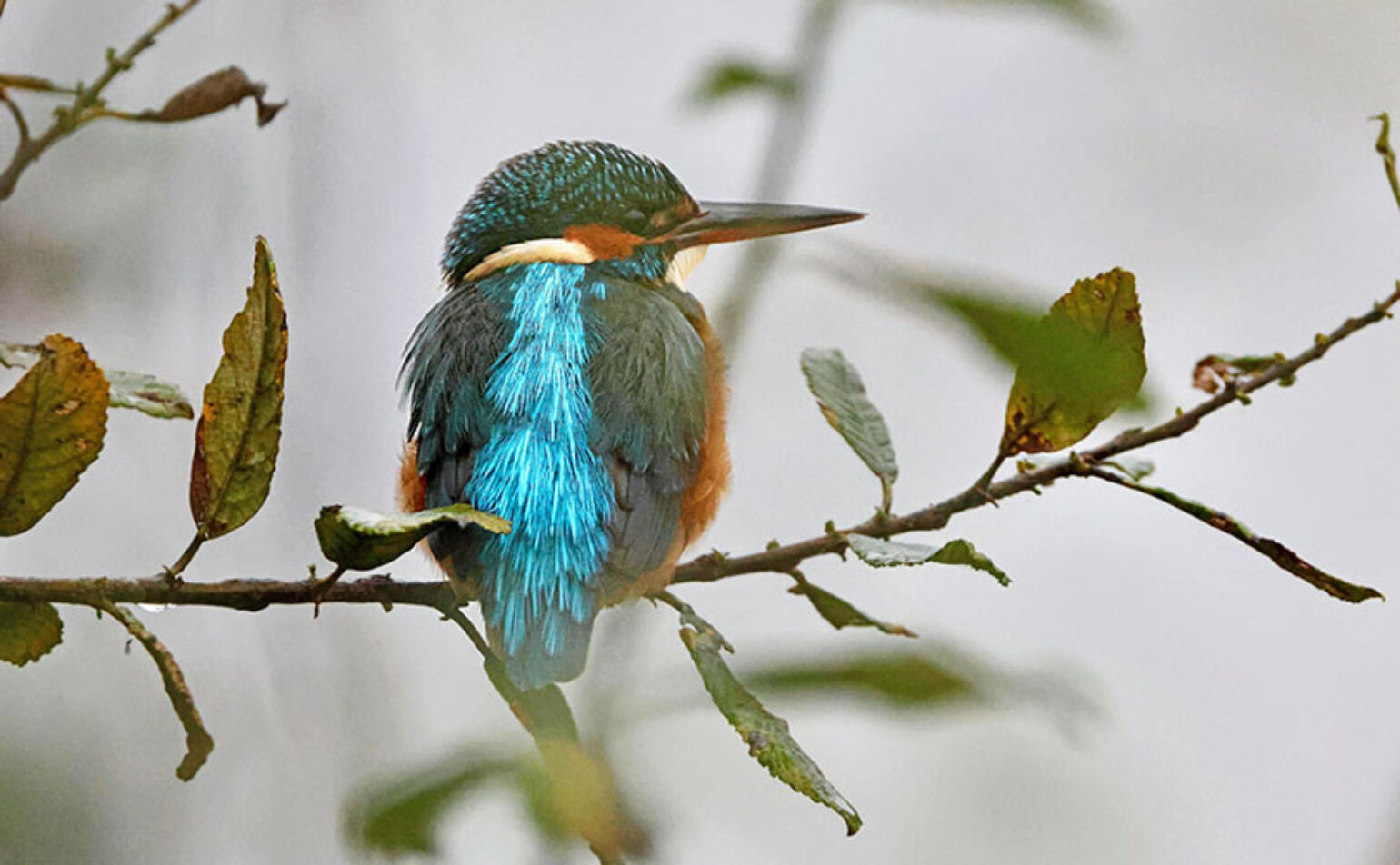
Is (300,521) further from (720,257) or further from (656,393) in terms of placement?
(720,257)

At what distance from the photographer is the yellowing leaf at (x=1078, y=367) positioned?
0.86m

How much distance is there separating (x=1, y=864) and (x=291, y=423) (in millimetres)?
967

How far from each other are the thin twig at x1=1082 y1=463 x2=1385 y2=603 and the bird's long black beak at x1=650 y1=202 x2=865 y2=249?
89 centimetres

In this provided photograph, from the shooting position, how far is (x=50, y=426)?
40.7 inches

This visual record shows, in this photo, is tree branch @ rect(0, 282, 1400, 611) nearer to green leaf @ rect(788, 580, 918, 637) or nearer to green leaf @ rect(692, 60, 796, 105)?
green leaf @ rect(788, 580, 918, 637)

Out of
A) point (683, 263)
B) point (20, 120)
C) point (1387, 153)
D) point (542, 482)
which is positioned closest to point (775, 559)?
point (542, 482)

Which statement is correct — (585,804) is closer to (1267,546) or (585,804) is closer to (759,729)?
(759,729)

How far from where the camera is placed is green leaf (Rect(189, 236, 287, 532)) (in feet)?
3.38

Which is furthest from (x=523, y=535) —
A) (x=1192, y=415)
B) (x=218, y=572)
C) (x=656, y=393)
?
(x=218, y=572)

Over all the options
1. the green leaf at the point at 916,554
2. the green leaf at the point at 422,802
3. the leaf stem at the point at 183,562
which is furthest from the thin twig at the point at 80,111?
the green leaf at the point at 916,554

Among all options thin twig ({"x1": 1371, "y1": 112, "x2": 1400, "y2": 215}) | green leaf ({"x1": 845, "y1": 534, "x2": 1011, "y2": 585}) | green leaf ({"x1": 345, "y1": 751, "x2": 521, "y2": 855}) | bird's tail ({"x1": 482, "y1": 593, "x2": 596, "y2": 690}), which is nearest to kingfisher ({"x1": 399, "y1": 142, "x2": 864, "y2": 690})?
bird's tail ({"x1": 482, "y1": 593, "x2": 596, "y2": 690})

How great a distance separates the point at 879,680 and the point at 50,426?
581 mm

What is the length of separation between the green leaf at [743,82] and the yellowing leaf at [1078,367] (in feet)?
1.38

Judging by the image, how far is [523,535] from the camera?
4.97ft
